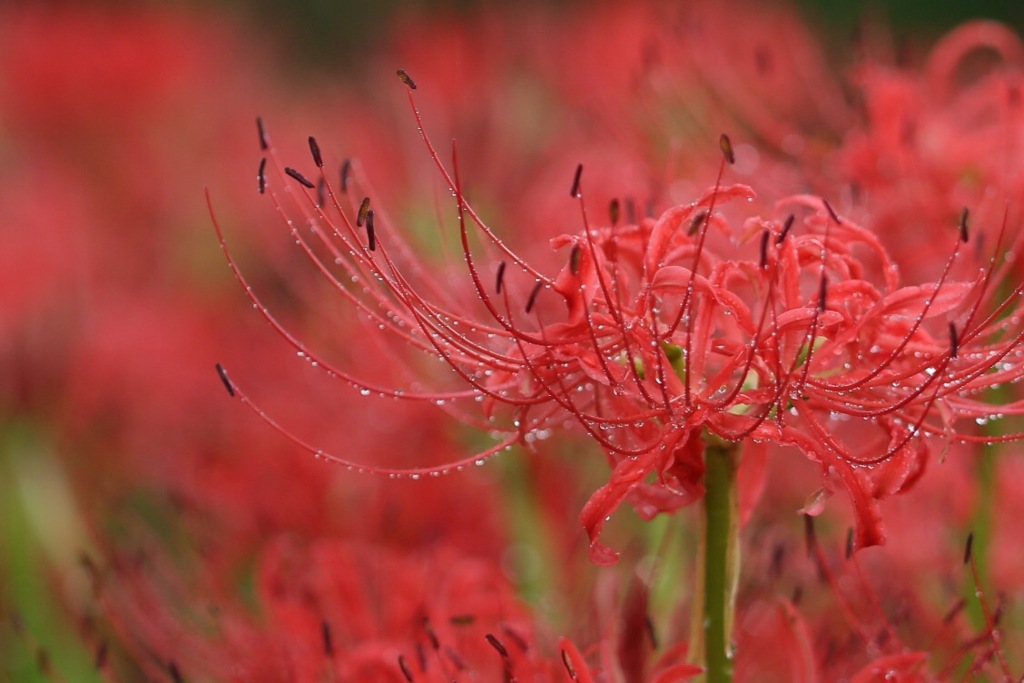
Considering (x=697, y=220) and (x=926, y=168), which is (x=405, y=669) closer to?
(x=697, y=220)

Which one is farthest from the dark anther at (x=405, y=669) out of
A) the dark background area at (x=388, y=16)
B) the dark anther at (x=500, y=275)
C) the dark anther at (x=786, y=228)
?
the dark background area at (x=388, y=16)

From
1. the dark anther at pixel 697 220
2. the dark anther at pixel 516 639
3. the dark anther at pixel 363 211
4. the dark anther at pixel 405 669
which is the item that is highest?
the dark anther at pixel 697 220

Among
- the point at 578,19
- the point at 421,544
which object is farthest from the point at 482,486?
the point at 578,19

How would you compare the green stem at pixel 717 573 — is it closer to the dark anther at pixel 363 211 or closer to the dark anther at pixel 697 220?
the dark anther at pixel 697 220

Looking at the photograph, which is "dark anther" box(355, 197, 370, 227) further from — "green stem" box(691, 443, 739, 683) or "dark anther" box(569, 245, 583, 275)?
"green stem" box(691, 443, 739, 683)

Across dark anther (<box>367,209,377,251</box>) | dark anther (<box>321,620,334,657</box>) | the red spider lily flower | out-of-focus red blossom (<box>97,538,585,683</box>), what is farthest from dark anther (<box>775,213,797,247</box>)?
dark anther (<box>321,620,334,657</box>)

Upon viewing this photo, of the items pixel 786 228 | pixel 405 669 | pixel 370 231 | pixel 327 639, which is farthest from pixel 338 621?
pixel 786 228

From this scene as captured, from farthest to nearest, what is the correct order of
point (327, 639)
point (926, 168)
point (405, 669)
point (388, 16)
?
point (388, 16)
point (926, 168)
point (327, 639)
point (405, 669)
